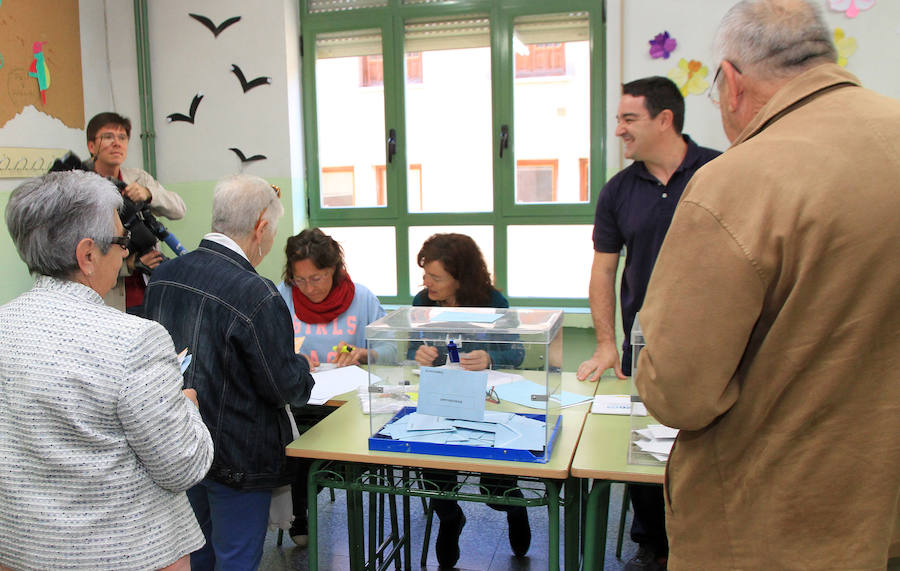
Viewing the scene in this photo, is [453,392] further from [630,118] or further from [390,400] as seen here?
[630,118]

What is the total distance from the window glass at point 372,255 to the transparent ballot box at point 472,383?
2622 mm

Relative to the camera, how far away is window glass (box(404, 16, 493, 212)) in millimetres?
4406

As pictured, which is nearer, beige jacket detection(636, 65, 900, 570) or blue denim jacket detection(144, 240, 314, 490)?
beige jacket detection(636, 65, 900, 570)

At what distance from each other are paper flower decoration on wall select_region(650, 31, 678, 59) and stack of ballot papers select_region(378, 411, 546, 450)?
2.53m

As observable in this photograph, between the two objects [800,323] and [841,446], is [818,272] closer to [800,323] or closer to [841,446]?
[800,323]

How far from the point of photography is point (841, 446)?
1095mm

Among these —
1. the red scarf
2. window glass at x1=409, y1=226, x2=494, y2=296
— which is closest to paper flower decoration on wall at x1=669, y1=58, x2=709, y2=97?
window glass at x1=409, y1=226, x2=494, y2=296

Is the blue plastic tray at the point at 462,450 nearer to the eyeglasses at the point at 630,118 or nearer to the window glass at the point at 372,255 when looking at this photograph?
the eyeglasses at the point at 630,118

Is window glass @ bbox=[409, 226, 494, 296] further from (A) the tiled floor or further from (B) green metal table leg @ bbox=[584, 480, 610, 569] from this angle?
(B) green metal table leg @ bbox=[584, 480, 610, 569]

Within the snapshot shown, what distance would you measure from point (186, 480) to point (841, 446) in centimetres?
119

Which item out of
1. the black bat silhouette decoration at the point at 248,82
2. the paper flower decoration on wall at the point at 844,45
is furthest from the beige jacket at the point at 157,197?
the paper flower decoration on wall at the point at 844,45

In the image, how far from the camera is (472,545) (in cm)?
300

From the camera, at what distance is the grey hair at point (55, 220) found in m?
1.36

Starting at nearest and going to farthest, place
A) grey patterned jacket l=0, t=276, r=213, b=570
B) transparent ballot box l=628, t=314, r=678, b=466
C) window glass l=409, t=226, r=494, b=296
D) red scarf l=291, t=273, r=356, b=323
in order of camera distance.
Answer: grey patterned jacket l=0, t=276, r=213, b=570 < transparent ballot box l=628, t=314, r=678, b=466 < red scarf l=291, t=273, r=356, b=323 < window glass l=409, t=226, r=494, b=296
